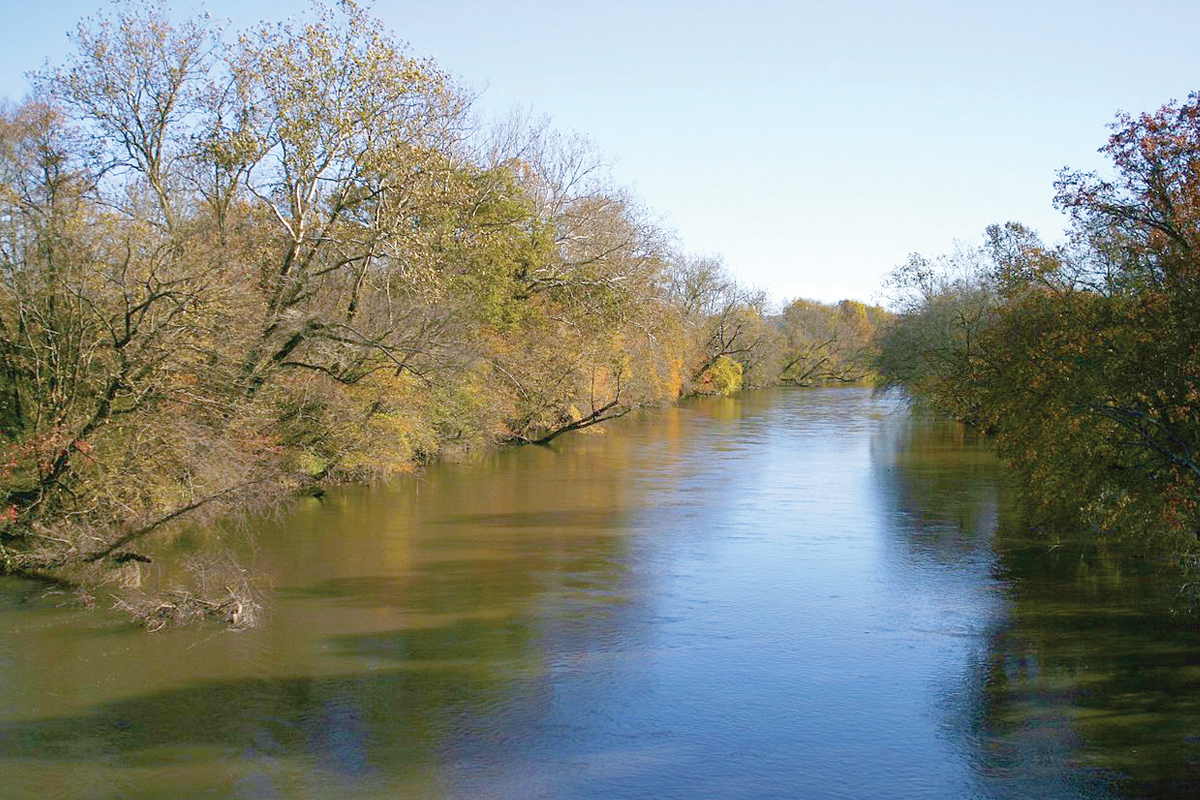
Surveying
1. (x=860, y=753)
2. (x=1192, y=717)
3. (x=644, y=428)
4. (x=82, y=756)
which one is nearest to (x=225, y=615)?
(x=82, y=756)

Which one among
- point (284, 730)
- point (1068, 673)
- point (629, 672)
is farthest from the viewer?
point (1068, 673)

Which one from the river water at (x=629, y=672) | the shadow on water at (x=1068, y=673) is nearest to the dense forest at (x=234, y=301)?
the river water at (x=629, y=672)

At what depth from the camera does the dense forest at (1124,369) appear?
1245 centimetres

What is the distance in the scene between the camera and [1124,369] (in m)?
12.8

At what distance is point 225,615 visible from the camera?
1382 centimetres

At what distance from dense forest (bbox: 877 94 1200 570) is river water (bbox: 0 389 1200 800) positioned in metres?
1.72

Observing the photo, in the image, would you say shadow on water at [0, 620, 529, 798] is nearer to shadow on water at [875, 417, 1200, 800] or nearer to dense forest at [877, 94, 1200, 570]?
shadow on water at [875, 417, 1200, 800]

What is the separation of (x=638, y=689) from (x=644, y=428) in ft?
103

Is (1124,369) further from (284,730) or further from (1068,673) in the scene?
(284,730)

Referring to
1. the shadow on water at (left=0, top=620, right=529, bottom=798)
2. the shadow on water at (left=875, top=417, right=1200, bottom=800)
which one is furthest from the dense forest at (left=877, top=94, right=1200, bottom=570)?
the shadow on water at (left=0, top=620, right=529, bottom=798)

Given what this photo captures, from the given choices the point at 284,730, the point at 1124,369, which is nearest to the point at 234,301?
the point at 284,730

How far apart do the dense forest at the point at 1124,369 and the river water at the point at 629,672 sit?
67.8 inches

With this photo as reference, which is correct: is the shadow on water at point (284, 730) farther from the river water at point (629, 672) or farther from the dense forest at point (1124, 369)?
the dense forest at point (1124, 369)

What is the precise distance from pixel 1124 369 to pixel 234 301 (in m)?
12.8
